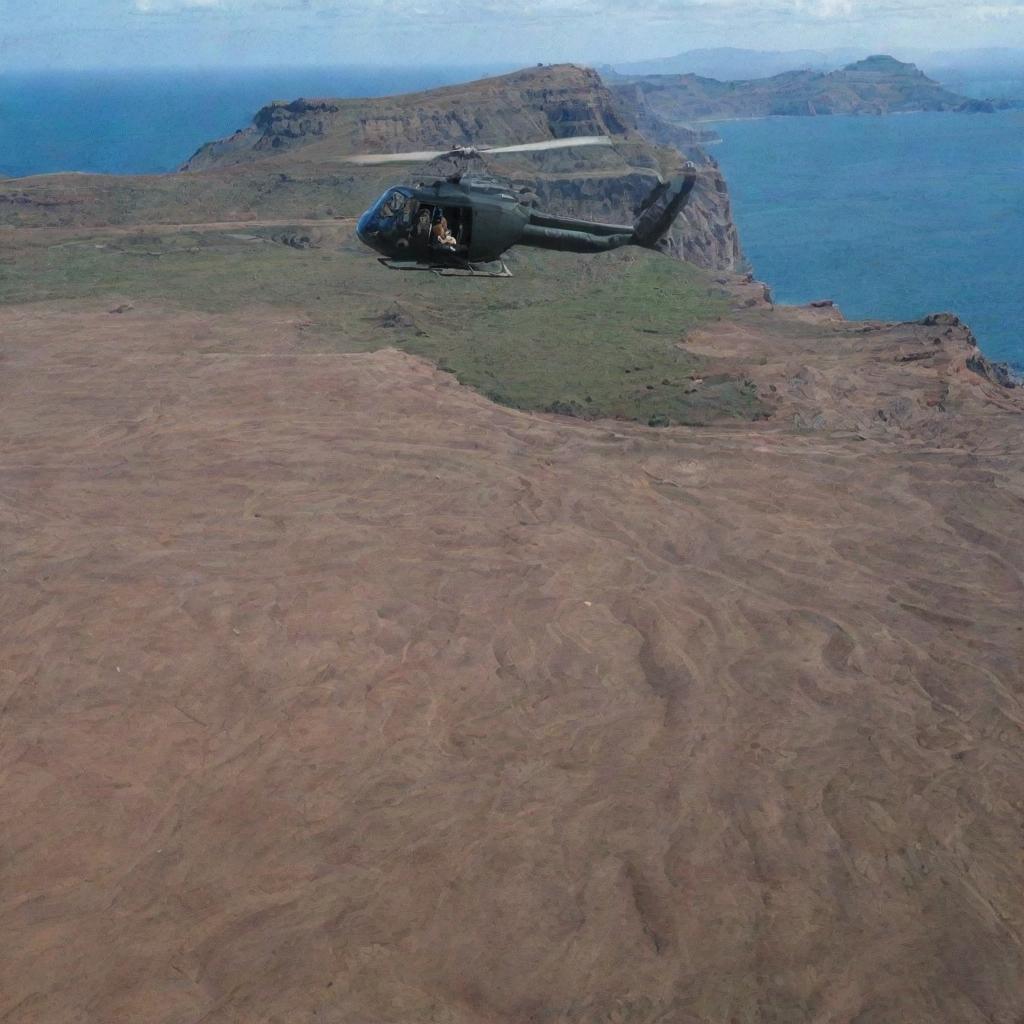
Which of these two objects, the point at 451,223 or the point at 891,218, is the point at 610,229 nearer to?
the point at 451,223

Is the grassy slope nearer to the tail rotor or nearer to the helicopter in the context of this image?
the tail rotor

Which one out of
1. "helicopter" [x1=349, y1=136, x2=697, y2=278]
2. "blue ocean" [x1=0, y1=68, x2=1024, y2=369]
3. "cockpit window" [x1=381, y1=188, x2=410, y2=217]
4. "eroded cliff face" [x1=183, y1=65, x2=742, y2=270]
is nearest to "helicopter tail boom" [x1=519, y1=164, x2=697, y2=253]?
"helicopter" [x1=349, y1=136, x2=697, y2=278]

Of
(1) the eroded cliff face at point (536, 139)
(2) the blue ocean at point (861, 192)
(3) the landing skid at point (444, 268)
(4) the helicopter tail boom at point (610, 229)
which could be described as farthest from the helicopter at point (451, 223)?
(2) the blue ocean at point (861, 192)

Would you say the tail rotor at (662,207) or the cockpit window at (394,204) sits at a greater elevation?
the cockpit window at (394,204)

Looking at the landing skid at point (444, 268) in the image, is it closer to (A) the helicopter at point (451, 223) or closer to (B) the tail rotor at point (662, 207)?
(A) the helicopter at point (451, 223)

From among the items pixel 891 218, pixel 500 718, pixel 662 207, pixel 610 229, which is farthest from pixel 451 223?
pixel 891 218

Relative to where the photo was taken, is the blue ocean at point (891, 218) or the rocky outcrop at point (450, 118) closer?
the rocky outcrop at point (450, 118)
